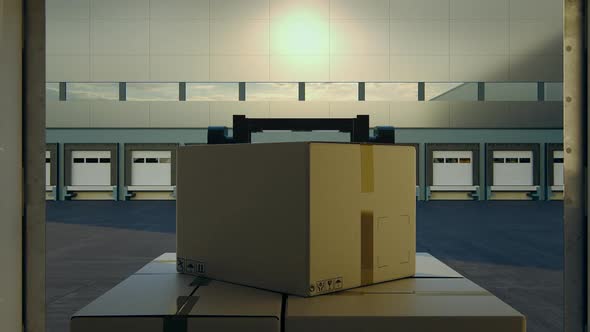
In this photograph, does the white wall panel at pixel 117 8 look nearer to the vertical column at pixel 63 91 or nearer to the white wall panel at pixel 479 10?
the vertical column at pixel 63 91

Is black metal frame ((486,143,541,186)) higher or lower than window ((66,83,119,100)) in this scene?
lower

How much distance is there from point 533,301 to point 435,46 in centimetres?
1808

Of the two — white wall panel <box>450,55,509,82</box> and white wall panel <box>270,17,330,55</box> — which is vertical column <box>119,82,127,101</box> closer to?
white wall panel <box>270,17,330,55</box>

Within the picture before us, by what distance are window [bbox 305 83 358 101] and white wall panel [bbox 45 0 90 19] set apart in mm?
9425

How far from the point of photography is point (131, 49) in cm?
2178

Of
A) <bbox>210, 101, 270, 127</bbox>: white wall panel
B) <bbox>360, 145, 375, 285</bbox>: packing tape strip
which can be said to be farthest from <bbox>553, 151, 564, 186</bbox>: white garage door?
<bbox>360, 145, 375, 285</bbox>: packing tape strip

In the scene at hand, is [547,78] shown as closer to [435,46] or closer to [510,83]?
[510,83]

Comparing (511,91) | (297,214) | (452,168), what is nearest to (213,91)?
(452,168)

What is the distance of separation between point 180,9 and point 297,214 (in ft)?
71.8

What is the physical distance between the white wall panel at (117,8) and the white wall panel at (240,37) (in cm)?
289

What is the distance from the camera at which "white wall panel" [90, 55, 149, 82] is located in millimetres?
21828

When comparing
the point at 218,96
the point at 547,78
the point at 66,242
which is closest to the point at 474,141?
the point at 547,78

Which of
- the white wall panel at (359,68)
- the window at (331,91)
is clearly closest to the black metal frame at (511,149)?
the white wall panel at (359,68)

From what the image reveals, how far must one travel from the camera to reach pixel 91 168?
2252 cm
